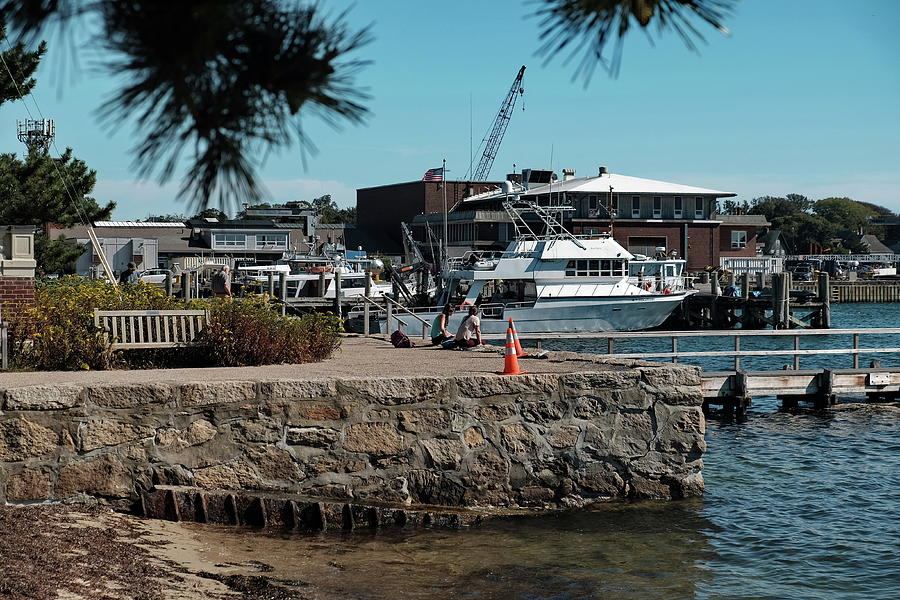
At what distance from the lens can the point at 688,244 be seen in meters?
78.9

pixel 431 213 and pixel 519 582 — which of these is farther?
pixel 431 213

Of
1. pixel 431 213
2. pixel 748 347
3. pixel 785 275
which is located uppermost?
pixel 431 213

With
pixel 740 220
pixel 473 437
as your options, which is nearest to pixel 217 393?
pixel 473 437

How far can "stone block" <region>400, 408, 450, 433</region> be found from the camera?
468 inches

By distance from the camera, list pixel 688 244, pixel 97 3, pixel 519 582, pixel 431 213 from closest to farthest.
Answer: pixel 97 3, pixel 519 582, pixel 688 244, pixel 431 213

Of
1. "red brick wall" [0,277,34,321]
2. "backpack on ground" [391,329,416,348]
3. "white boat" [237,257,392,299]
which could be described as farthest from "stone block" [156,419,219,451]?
"white boat" [237,257,392,299]

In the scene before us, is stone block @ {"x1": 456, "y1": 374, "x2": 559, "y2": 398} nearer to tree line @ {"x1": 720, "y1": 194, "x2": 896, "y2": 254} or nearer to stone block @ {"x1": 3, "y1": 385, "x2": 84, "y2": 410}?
stone block @ {"x1": 3, "y1": 385, "x2": 84, "y2": 410}

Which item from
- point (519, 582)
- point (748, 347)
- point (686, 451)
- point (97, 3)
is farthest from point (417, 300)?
point (97, 3)

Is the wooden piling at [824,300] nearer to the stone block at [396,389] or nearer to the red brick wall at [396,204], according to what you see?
the red brick wall at [396,204]

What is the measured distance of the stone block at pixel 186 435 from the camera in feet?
36.2

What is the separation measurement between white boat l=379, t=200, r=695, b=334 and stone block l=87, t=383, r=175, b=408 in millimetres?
32370

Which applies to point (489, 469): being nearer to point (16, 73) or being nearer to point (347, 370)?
point (347, 370)

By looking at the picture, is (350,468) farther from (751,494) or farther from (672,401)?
(751,494)

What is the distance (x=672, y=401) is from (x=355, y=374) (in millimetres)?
3935
